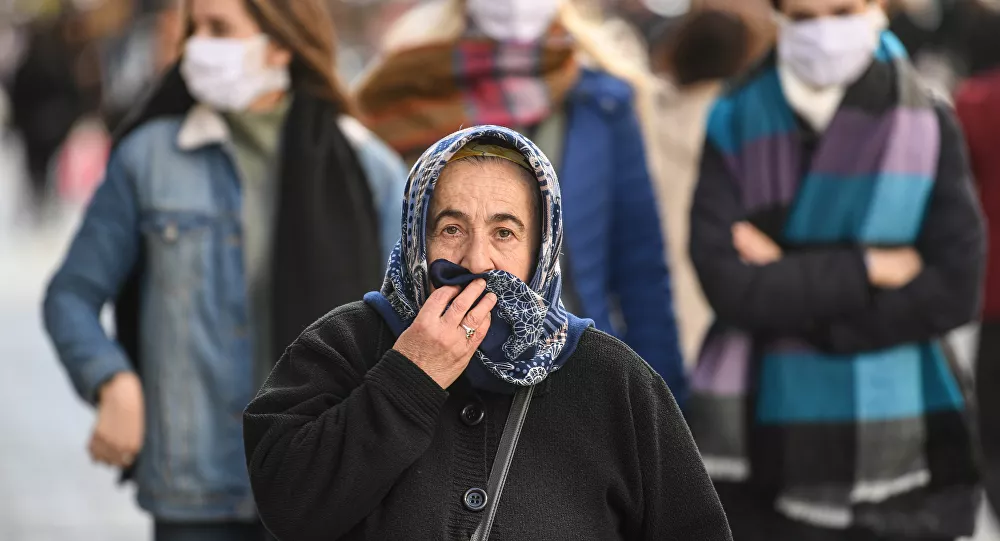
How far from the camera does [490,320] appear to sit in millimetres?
3254

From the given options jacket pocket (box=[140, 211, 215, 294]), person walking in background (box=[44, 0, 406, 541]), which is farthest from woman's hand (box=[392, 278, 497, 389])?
jacket pocket (box=[140, 211, 215, 294])

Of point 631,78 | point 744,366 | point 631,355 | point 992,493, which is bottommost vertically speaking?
point 992,493

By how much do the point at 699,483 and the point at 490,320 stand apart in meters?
0.50

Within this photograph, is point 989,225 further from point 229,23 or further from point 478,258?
point 478,258

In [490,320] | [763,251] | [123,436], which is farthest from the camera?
[763,251]

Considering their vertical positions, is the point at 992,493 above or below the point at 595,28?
below

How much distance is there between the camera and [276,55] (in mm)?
5312

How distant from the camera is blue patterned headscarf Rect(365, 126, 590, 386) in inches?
128

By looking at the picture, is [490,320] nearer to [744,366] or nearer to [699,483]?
[699,483]

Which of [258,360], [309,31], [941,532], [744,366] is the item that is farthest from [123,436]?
[941,532]

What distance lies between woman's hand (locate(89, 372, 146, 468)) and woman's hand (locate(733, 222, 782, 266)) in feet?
5.79

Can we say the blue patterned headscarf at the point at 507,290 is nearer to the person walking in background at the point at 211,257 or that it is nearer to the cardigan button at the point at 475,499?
the cardigan button at the point at 475,499

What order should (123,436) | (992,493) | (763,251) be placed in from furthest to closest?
(992,493) < (763,251) < (123,436)

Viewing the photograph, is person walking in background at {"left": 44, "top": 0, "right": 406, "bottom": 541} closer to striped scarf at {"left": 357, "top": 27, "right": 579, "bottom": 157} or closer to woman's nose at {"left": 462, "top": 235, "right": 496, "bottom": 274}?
striped scarf at {"left": 357, "top": 27, "right": 579, "bottom": 157}
